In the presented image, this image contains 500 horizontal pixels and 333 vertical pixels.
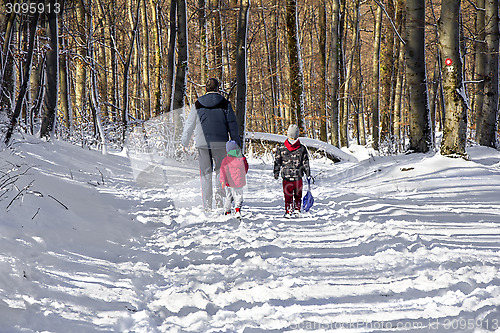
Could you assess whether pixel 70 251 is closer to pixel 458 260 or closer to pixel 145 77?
pixel 458 260

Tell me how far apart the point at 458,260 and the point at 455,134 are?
4.98 m

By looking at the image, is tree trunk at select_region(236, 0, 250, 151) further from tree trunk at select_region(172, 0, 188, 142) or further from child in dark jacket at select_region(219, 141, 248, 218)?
child in dark jacket at select_region(219, 141, 248, 218)

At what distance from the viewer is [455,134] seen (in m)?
7.97

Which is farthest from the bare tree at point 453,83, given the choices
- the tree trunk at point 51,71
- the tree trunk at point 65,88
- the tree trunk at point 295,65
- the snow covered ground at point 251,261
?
the tree trunk at point 65,88

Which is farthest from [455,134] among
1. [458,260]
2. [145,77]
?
[145,77]

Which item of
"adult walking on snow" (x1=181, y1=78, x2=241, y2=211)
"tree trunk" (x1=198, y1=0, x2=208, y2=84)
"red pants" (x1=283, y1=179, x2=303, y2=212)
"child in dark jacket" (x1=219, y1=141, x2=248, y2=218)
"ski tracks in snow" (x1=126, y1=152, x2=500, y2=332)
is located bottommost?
"ski tracks in snow" (x1=126, y1=152, x2=500, y2=332)

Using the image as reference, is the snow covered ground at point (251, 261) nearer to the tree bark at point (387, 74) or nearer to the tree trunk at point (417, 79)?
the tree trunk at point (417, 79)

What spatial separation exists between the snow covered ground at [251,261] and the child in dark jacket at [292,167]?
40 cm

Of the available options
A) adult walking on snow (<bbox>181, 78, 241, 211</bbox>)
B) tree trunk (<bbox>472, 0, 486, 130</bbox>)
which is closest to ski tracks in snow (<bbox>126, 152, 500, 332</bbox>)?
adult walking on snow (<bbox>181, 78, 241, 211</bbox>)

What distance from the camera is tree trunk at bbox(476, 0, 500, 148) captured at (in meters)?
10.9

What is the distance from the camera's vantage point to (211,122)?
6.30m

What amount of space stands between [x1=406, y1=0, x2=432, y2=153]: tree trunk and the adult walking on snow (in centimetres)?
546

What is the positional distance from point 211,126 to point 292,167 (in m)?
1.53

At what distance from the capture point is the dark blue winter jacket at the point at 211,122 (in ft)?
20.6
